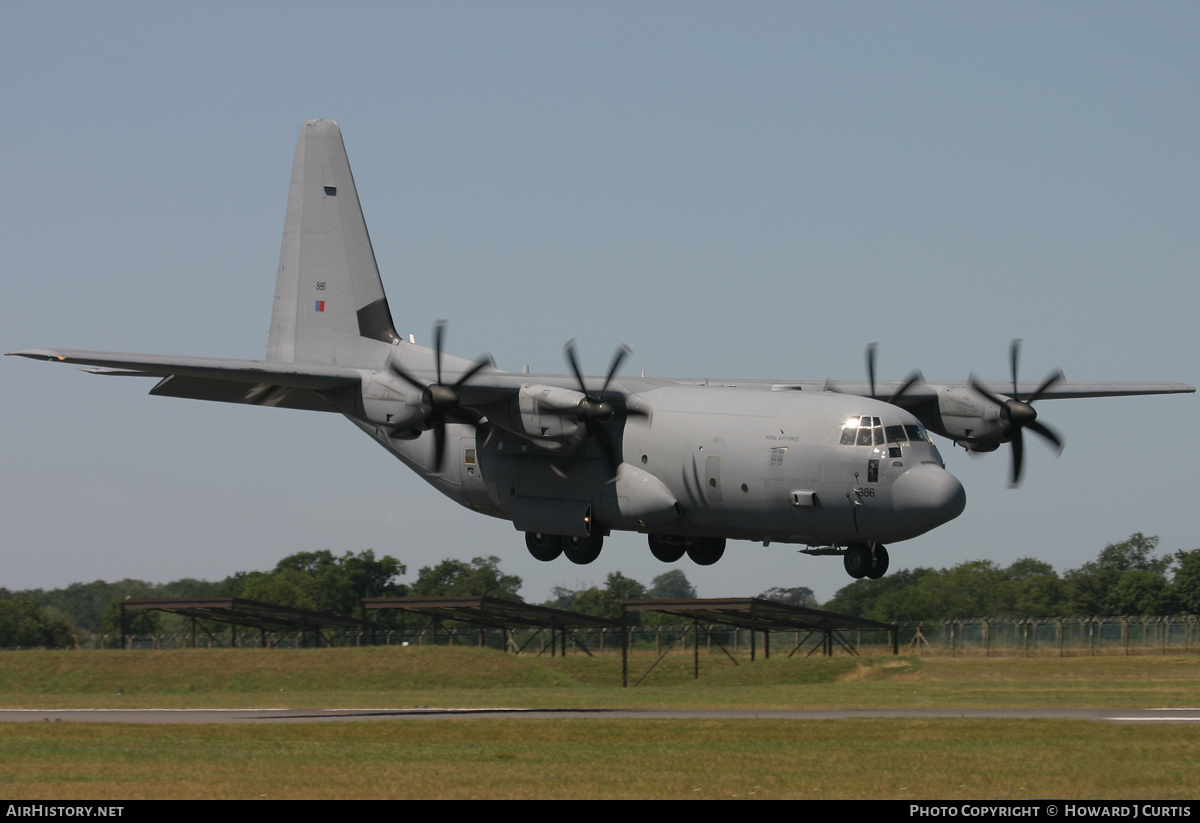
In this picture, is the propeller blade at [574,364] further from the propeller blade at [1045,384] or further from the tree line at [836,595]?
the tree line at [836,595]

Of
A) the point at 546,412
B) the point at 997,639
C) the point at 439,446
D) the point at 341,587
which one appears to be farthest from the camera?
the point at 341,587

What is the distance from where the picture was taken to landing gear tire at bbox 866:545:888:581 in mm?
34812

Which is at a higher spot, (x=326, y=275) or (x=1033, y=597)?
(x=326, y=275)

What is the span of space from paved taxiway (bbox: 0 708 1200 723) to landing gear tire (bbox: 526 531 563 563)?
168 inches

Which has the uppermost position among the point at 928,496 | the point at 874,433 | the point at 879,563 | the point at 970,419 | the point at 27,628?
the point at 970,419

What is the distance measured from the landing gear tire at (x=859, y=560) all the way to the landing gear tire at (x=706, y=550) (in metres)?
5.01

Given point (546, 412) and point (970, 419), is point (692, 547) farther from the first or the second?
point (970, 419)

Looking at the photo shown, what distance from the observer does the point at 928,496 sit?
106 ft

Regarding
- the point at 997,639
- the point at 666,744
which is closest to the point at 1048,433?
the point at 666,744

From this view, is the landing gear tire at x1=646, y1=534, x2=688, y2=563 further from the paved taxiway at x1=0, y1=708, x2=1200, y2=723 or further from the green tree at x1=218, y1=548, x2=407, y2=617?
the green tree at x1=218, y1=548, x2=407, y2=617

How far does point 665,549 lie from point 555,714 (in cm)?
533

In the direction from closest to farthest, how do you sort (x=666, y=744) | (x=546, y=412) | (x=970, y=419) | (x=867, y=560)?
(x=666, y=744) < (x=867, y=560) < (x=546, y=412) < (x=970, y=419)

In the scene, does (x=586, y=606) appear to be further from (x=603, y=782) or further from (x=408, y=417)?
(x=603, y=782)
